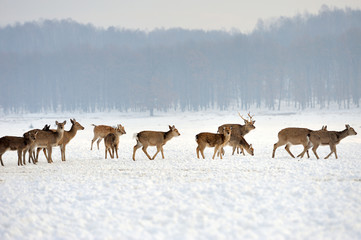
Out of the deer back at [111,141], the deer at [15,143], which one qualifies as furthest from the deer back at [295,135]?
the deer at [15,143]

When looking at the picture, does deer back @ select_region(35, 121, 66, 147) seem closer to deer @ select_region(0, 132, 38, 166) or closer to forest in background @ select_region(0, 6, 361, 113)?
deer @ select_region(0, 132, 38, 166)

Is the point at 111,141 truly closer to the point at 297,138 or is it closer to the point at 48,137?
the point at 48,137

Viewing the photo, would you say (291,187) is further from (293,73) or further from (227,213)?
(293,73)

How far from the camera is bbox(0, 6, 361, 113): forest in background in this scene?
65.5 meters

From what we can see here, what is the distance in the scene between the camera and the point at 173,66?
7819 cm

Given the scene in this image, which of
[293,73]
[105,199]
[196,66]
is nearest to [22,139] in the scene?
[105,199]

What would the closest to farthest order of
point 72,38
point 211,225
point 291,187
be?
point 211,225 → point 291,187 → point 72,38

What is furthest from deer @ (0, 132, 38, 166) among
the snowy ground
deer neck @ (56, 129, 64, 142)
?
the snowy ground

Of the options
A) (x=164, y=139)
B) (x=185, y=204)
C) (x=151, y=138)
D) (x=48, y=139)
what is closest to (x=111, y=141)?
(x=151, y=138)

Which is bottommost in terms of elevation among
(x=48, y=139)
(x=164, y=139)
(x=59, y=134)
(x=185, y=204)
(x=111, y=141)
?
(x=185, y=204)

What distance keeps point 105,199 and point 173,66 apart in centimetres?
7222

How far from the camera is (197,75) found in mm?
70000

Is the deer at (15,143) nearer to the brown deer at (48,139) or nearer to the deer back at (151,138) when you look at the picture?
the brown deer at (48,139)

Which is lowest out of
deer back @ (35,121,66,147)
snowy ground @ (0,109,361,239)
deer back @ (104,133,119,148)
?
snowy ground @ (0,109,361,239)
